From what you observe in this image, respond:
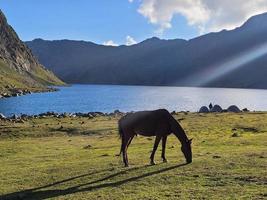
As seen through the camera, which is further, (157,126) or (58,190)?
(157,126)

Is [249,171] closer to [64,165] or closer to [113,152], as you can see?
[64,165]

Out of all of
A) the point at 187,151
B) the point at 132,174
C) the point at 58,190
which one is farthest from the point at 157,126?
the point at 58,190

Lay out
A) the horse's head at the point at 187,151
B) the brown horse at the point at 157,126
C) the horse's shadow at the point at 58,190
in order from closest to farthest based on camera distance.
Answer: the horse's shadow at the point at 58,190 < the horse's head at the point at 187,151 < the brown horse at the point at 157,126

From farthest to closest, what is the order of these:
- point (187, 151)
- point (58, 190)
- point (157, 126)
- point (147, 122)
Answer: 1. point (147, 122)
2. point (157, 126)
3. point (187, 151)
4. point (58, 190)

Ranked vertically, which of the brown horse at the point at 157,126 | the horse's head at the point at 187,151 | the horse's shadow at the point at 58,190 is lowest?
the horse's shadow at the point at 58,190

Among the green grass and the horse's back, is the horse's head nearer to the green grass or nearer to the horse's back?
the green grass

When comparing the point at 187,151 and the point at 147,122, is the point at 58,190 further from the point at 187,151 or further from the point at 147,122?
the point at 187,151

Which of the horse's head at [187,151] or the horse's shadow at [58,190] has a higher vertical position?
the horse's head at [187,151]

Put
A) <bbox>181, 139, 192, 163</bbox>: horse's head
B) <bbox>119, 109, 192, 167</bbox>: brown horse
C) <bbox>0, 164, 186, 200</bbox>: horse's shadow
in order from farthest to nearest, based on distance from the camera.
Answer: <bbox>119, 109, 192, 167</bbox>: brown horse
<bbox>181, 139, 192, 163</bbox>: horse's head
<bbox>0, 164, 186, 200</bbox>: horse's shadow

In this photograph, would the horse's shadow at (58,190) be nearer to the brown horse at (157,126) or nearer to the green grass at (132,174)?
the green grass at (132,174)

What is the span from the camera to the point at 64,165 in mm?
28234

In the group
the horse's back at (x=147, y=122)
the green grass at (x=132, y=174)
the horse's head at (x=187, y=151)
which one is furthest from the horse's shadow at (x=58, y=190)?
the horse's back at (x=147, y=122)

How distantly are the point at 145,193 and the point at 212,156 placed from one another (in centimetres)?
981

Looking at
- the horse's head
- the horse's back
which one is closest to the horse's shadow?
the horse's head
